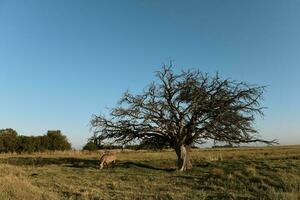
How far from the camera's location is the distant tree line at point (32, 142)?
264 ft

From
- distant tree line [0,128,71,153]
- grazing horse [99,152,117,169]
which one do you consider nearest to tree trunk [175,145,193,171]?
grazing horse [99,152,117,169]

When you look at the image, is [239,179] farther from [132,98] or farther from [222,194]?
[132,98]

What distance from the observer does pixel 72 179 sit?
24891 mm

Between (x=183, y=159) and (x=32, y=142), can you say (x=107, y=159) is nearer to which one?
(x=183, y=159)

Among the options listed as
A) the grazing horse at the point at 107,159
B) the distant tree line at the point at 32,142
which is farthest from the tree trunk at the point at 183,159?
the distant tree line at the point at 32,142

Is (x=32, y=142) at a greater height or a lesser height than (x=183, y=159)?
greater

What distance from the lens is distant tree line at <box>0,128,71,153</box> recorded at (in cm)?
8059

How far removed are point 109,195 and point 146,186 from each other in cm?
360

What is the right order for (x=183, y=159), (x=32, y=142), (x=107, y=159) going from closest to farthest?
(x=183, y=159) < (x=107, y=159) < (x=32, y=142)

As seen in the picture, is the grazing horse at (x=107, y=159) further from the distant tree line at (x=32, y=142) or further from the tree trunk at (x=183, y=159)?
the distant tree line at (x=32, y=142)

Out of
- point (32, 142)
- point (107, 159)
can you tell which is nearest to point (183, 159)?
point (107, 159)

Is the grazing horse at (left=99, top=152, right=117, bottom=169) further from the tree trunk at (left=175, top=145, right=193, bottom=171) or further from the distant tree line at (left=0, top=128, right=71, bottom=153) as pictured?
the distant tree line at (left=0, top=128, right=71, bottom=153)

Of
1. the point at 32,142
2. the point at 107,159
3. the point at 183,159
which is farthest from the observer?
the point at 32,142

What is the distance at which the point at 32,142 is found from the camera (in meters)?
81.8
